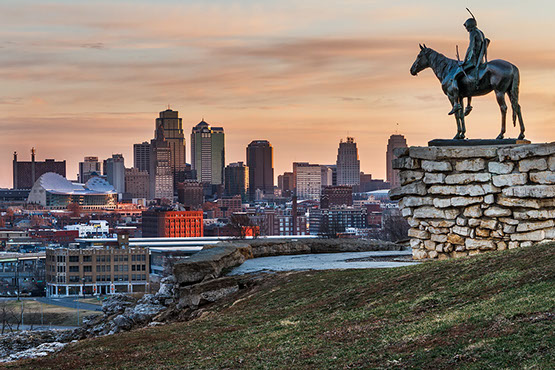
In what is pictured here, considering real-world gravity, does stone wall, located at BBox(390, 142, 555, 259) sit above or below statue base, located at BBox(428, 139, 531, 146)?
below

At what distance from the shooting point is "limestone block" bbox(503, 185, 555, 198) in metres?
16.2

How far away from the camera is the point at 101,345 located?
12.7 m

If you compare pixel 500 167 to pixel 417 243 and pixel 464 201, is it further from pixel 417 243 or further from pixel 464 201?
pixel 417 243

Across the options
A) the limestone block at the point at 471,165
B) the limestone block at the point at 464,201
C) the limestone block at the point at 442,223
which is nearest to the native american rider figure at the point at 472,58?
the limestone block at the point at 471,165

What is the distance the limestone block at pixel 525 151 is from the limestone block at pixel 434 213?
1294mm

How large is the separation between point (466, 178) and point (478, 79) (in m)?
1.94

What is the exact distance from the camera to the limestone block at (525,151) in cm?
1627

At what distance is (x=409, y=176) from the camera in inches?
691

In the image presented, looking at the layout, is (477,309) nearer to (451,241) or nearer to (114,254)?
(451,241)

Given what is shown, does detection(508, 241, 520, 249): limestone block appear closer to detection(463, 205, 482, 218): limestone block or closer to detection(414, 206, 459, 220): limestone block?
detection(463, 205, 482, 218): limestone block

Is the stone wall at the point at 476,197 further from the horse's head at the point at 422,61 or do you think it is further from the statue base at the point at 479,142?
the horse's head at the point at 422,61

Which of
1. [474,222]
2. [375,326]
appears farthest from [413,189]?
[375,326]

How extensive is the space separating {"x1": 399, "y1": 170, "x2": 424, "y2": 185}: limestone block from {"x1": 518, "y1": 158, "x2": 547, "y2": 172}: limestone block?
1.81 metres

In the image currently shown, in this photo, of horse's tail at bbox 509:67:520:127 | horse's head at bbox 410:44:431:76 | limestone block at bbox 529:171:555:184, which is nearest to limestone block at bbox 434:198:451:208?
limestone block at bbox 529:171:555:184
